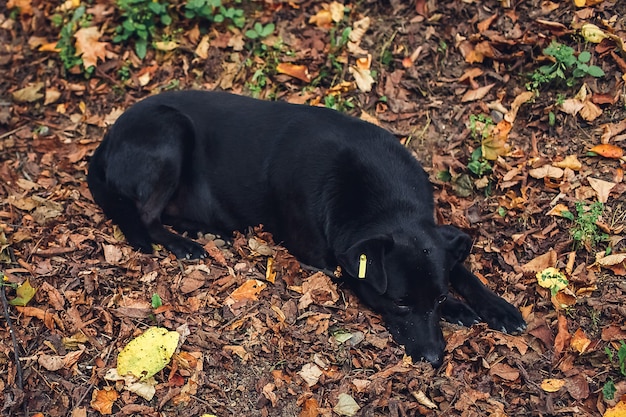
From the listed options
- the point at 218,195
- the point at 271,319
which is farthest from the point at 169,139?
the point at 271,319

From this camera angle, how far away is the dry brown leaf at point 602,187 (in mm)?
5461

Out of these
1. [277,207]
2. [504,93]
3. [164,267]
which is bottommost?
[164,267]

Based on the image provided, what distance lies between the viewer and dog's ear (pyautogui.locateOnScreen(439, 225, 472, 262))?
4789 mm

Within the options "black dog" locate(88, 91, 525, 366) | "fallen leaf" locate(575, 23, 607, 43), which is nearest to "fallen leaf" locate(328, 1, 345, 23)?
"black dog" locate(88, 91, 525, 366)

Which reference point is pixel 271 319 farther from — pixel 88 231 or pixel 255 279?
pixel 88 231

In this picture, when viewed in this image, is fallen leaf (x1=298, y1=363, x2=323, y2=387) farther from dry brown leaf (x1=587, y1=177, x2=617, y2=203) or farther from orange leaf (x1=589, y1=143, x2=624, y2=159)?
orange leaf (x1=589, y1=143, x2=624, y2=159)

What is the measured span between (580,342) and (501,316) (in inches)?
20.8

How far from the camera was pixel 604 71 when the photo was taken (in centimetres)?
601

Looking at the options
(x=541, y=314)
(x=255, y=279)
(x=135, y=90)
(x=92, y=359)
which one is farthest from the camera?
(x=135, y=90)

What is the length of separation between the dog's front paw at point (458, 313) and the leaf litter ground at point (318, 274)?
0.23 ft

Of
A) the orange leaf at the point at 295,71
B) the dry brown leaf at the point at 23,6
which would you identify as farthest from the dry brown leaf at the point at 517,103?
the dry brown leaf at the point at 23,6

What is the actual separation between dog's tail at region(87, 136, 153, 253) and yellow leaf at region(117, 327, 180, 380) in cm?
104

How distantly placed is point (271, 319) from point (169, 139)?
1709 mm

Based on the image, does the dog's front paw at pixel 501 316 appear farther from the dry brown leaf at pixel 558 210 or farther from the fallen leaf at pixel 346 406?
the fallen leaf at pixel 346 406
